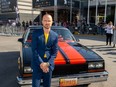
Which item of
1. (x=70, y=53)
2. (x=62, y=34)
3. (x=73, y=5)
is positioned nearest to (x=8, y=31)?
(x=73, y=5)

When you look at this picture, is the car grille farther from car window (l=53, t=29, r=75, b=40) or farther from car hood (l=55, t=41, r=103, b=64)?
car window (l=53, t=29, r=75, b=40)

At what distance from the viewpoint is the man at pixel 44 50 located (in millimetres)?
4121

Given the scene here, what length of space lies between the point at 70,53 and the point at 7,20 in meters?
42.7

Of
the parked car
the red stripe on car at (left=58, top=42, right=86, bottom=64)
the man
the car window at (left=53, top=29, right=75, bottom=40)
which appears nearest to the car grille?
the parked car

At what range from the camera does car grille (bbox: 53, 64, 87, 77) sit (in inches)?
206

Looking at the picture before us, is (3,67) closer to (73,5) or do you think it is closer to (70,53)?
(70,53)

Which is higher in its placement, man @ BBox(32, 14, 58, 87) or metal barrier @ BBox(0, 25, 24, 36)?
man @ BBox(32, 14, 58, 87)

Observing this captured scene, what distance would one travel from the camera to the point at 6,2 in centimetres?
4809

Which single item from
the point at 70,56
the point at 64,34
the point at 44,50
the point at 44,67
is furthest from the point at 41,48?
A: the point at 64,34

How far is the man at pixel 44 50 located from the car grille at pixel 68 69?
1.00 meters

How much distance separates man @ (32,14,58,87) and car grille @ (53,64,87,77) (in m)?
1.00

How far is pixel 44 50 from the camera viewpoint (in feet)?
13.6

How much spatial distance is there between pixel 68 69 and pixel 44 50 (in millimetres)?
1305

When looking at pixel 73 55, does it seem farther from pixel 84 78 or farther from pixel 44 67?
pixel 44 67
